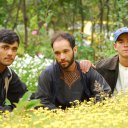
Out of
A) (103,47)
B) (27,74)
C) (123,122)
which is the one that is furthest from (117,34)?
(103,47)

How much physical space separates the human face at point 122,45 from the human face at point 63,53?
0.67 metres

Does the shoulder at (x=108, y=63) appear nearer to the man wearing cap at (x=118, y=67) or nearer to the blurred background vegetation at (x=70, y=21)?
the man wearing cap at (x=118, y=67)

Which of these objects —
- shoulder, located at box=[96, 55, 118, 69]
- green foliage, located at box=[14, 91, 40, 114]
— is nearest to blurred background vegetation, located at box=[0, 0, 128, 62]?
shoulder, located at box=[96, 55, 118, 69]

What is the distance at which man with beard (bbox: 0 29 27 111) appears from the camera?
16.5 feet

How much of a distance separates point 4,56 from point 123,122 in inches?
83.0

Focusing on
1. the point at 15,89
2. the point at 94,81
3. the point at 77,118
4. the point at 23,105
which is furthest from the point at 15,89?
the point at 77,118

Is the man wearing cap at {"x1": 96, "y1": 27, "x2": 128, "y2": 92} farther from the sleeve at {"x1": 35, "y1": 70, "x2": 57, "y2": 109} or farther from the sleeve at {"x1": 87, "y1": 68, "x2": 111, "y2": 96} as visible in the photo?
the sleeve at {"x1": 35, "y1": 70, "x2": 57, "y2": 109}

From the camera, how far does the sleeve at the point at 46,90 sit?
16.7 feet

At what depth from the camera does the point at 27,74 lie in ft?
24.0

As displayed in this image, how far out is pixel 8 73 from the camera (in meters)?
5.24

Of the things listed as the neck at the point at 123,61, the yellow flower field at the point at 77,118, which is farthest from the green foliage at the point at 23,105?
the neck at the point at 123,61

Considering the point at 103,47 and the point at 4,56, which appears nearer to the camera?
the point at 4,56

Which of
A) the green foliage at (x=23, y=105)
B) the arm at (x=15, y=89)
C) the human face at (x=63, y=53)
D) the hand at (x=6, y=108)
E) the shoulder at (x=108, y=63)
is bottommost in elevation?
the hand at (x=6, y=108)

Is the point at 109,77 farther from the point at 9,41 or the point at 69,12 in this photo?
the point at 69,12
